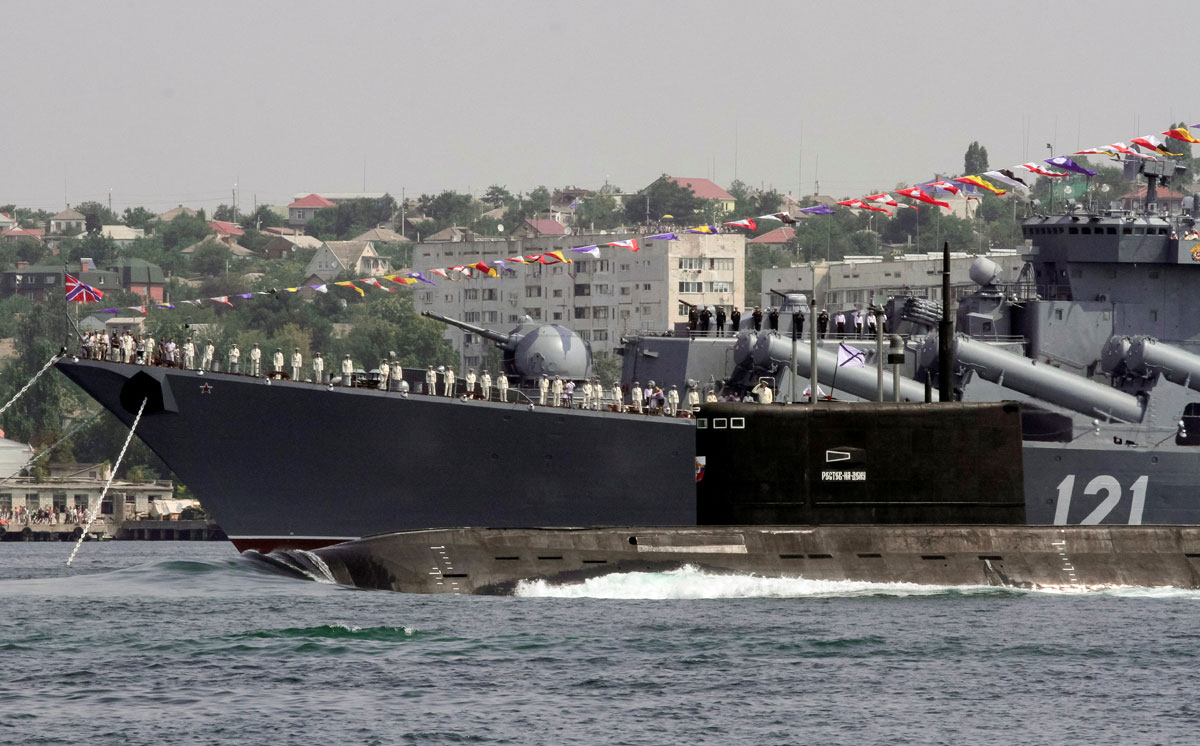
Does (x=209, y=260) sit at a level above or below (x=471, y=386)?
above

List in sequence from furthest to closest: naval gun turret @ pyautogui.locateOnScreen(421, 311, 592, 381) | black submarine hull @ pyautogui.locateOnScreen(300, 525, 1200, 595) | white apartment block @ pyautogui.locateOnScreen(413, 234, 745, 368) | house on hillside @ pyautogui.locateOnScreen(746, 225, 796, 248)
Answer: house on hillside @ pyautogui.locateOnScreen(746, 225, 796, 248)
white apartment block @ pyautogui.locateOnScreen(413, 234, 745, 368)
naval gun turret @ pyautogui.locateOnScreen(421, 311, 592, 381)
black submarine hull @ pyautogui.locateOnScreen(300, 525, 1200, 595)

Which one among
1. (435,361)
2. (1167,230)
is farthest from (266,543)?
(435,361)

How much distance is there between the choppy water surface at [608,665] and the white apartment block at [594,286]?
7558 cm

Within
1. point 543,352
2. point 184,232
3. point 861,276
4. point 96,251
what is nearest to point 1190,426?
point 543,352

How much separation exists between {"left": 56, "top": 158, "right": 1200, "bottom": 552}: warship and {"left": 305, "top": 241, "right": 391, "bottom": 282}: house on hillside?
12010 cm

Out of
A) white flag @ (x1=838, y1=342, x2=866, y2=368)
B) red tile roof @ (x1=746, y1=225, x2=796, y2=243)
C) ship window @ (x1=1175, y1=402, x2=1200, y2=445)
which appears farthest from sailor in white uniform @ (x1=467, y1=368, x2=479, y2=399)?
red tile roof @ (x1=746, y1=225, x2=796, y2=243)

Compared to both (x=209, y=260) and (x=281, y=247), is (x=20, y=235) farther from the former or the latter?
(x=281, y=247)

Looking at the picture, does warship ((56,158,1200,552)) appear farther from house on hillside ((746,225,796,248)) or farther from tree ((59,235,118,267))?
tree ((59,235,118,267))

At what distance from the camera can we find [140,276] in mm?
157625

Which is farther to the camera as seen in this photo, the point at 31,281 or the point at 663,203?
the point at 663,203

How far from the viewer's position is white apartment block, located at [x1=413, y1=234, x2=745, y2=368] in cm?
10425

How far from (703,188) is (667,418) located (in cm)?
15104

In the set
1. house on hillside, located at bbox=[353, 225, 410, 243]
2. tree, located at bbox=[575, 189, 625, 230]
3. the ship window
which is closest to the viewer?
the ship window

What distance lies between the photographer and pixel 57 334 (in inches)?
4656
